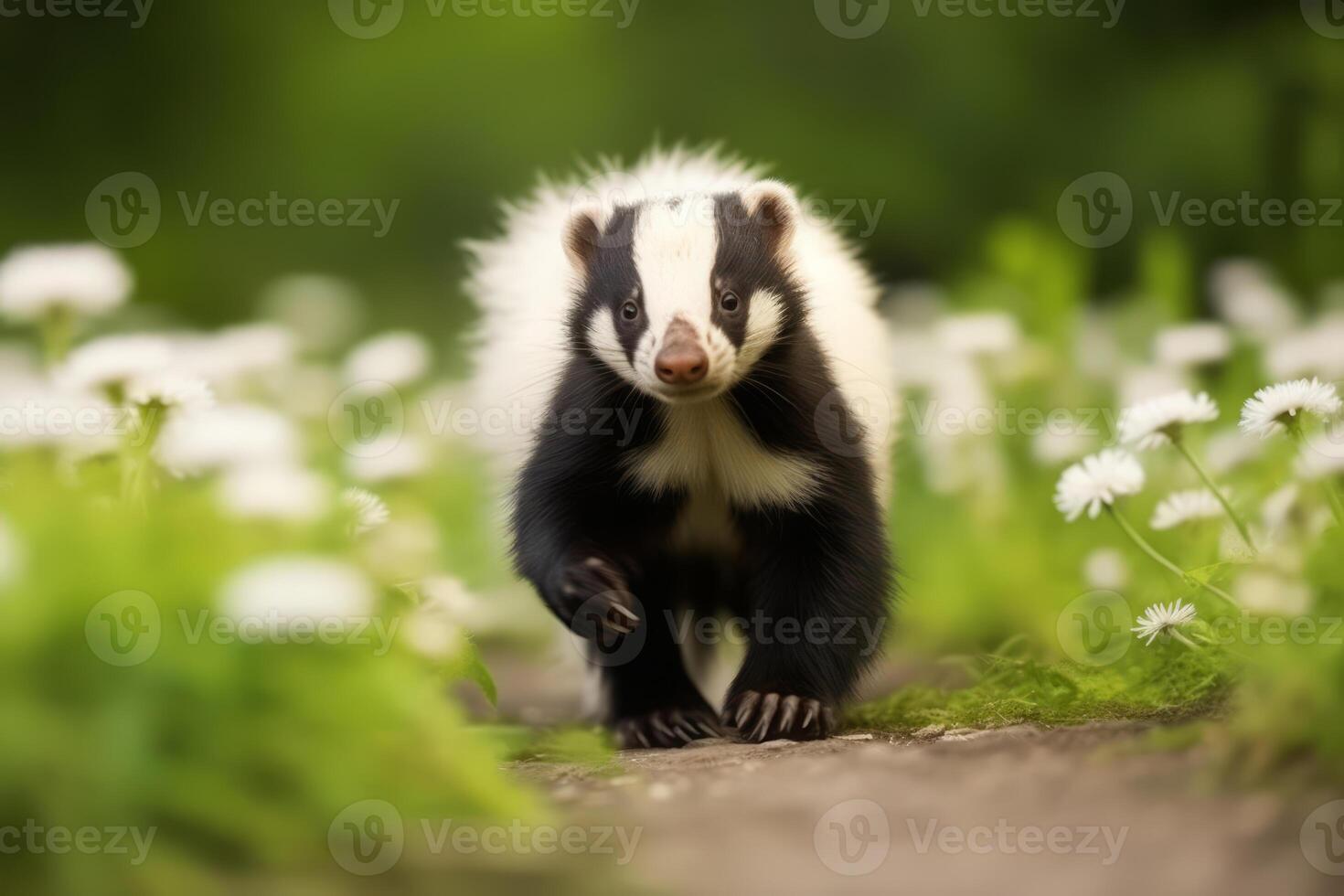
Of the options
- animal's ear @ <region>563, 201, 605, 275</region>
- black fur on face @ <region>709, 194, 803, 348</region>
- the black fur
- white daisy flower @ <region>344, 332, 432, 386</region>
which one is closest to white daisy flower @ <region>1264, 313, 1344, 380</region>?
the black fur

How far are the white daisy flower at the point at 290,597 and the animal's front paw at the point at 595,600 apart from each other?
1.71 metres

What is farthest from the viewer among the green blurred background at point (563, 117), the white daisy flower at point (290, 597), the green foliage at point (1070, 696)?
the green blurred background at point (563, 117)

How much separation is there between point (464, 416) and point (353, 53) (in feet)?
22.6

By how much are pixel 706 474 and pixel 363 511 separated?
4.42 ft

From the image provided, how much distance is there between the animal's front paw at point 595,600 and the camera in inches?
195

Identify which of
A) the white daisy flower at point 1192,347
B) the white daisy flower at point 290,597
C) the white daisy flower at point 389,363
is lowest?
the white daisy flower at point 290,597

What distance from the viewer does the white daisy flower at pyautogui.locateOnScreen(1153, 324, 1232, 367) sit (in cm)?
663

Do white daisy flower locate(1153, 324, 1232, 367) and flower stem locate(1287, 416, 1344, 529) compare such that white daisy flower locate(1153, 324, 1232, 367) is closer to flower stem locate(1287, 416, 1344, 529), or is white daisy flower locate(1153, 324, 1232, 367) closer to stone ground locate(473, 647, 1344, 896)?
flower stem locate(1287, 416, 1344, 529)

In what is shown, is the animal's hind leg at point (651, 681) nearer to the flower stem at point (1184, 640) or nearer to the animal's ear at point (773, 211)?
the animal's ear at point (773, 211)

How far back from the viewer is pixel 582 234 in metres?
5.55

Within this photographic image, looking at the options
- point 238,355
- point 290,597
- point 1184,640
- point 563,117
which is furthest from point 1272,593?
point 563,117

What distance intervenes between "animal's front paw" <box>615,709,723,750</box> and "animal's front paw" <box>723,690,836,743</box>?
289 mm

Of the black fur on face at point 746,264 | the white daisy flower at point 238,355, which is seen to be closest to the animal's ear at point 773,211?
the black fur on face at point 746,264

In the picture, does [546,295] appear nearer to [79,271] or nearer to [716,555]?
[716,555]
